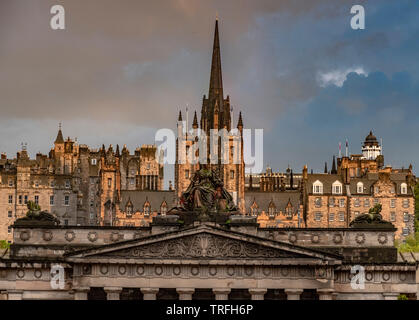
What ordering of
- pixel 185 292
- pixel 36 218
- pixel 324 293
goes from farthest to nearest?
pixel 36 218
pixel 185 292
pixel 324 293

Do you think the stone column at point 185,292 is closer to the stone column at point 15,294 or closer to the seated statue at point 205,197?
the seated statue at point 205,197

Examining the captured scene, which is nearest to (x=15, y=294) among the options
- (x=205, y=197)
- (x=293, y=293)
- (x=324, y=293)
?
(x=205, y=197)

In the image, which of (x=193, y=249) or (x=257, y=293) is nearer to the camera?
(x=257, y=293)

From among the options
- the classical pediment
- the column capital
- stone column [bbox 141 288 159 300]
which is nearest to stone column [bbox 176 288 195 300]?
stone column [bbox 141 288 159 300]

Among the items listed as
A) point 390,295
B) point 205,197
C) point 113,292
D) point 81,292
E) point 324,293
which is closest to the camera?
point 324,293

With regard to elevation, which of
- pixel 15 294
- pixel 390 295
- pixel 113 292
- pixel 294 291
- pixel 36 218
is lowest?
pixel 15 294

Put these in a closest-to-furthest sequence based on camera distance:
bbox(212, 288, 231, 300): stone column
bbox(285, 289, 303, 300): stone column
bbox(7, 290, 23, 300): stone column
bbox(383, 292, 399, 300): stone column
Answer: bbox(285, 289, 303, 300): stone column → bbox(212, 288, 231, 300): stone column → bbox(7, 290, 23, 300): stone column → bbox(383, 292, 399, 300): stone column

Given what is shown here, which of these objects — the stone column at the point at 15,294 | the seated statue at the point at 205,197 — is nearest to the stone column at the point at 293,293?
the seated statue at the point at 205,197

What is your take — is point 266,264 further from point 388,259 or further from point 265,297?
point 388,259

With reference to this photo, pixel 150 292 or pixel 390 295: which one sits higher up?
pixel 150 292

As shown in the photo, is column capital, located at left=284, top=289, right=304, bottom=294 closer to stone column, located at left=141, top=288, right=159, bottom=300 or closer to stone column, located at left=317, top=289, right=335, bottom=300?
stone column, located at left=317, top=289, right=335, bottom=300

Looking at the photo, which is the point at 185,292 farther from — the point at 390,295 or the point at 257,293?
the point at 390,295
